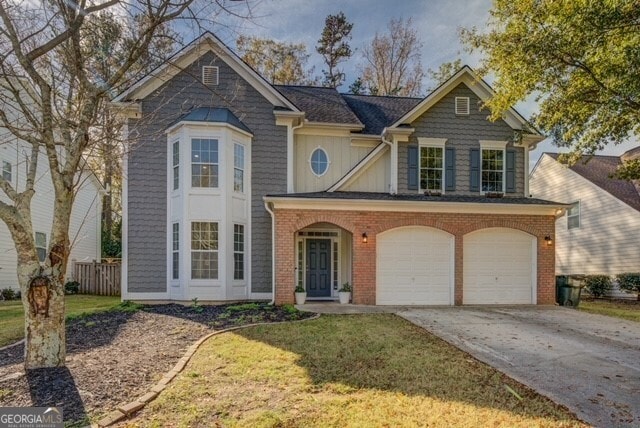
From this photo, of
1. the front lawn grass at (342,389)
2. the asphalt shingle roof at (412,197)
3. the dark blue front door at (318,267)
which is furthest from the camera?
the dark blue front door at (318,267)

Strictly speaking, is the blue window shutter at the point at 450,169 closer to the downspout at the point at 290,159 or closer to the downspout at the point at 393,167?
the downspout at the point at 393,167

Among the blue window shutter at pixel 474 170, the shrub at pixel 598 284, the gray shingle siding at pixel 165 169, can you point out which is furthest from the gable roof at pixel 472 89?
the shrub at pixel 598 284

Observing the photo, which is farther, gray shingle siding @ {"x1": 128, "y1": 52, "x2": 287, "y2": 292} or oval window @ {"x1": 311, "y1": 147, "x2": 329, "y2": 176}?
oval window @ {"x1": 311, "y1": 147, "x2": 329, "y2": 176}

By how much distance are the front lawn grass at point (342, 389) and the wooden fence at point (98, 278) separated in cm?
1242

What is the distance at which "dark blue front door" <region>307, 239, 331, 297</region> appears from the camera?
13711mm

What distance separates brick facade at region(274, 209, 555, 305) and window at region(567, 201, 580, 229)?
8.79m

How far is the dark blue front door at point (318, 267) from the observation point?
13711 millimetres

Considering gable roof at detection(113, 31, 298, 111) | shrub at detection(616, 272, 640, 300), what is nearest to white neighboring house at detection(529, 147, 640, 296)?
shrub at detection(616, 272, 640, 300)

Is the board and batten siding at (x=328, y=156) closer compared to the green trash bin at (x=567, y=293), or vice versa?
the green trash bin at (x=567, y=293)

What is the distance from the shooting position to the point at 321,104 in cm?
1508

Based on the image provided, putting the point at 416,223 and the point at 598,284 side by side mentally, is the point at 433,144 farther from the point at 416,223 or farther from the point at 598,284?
the point at 598,284

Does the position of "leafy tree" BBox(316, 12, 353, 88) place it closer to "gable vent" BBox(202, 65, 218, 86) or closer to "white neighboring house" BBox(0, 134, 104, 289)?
"gable vent" BBox(202, 65, 218, 86)

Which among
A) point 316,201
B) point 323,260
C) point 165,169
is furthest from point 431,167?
point 165,169

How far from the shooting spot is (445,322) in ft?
30.5
